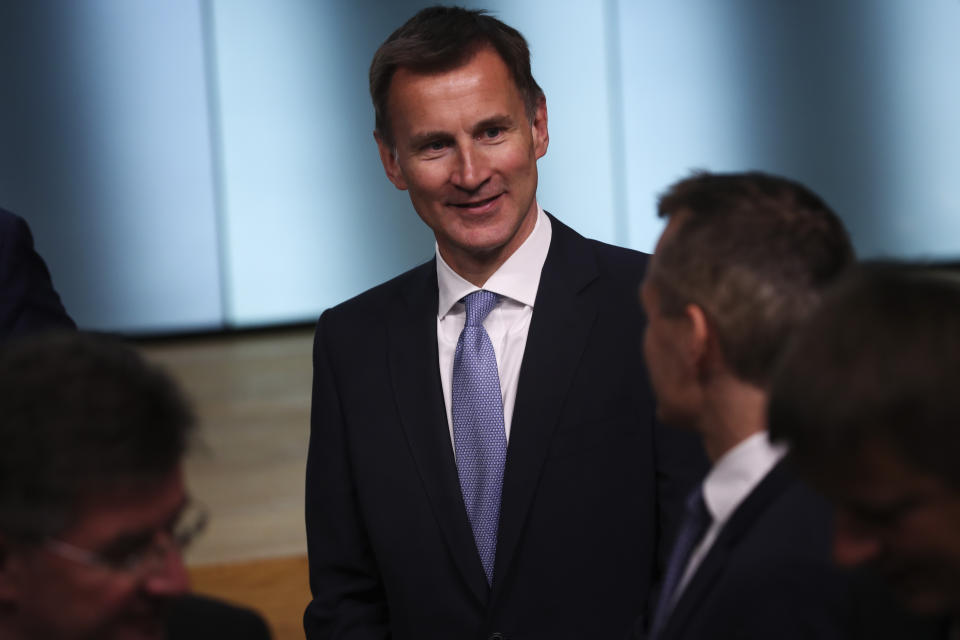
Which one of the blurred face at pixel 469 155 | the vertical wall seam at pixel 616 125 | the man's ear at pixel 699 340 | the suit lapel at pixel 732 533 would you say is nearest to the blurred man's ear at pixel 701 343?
the man's ear at pixel 699 340

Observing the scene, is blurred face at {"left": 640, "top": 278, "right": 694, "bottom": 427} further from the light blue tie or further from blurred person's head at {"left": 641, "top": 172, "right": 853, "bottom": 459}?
the light blue tie

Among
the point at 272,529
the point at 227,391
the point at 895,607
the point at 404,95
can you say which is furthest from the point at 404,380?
the point at 227,391

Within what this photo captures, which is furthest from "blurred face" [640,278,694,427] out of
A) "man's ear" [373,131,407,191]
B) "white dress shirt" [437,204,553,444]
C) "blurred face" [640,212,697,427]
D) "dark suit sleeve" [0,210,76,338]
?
"dark suit sleeve" [0,210,76,338]

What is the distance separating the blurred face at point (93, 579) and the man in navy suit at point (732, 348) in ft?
1.76

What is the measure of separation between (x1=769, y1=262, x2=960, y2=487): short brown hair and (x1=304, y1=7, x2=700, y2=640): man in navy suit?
0.74 meters

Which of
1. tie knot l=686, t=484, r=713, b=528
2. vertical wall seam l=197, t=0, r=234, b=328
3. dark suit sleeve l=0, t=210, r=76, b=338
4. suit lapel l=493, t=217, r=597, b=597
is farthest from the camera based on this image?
vertical wall seam l=197, t=0, r=234, b=328

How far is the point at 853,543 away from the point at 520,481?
30.9 inches

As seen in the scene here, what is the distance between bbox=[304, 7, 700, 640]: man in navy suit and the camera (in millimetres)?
1559

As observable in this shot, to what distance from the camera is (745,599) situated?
1016 millimetres

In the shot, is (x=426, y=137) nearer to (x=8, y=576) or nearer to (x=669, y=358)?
(x=669, y=358)

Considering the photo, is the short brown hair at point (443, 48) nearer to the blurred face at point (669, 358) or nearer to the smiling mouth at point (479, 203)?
the smiling mouth at point (479, 203)

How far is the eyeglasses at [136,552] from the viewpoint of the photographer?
918 millimetres

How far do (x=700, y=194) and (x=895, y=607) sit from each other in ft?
1.60

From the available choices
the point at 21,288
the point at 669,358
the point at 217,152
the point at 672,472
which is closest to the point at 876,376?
the point at 669,358
